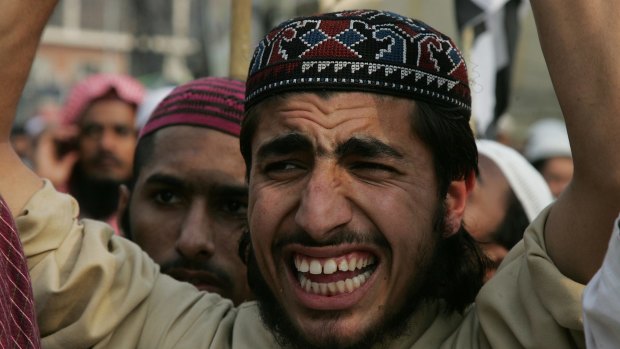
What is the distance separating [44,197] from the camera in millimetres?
3377

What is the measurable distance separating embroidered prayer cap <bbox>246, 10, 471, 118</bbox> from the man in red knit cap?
110 cm

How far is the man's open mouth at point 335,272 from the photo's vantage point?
122 inches

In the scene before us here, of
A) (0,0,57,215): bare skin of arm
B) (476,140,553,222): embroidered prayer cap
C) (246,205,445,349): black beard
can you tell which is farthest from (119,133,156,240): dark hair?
(476,140,553,222): embroidered prayer cap

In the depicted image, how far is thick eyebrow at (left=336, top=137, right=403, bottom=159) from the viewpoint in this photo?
10.2ft

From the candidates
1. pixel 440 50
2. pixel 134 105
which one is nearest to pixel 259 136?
pixel 440 50

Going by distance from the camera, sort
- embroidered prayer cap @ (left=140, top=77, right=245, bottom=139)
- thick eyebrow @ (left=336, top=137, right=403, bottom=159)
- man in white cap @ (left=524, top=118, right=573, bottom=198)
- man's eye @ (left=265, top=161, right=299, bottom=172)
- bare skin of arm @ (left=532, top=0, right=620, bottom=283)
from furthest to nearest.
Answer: man in white cap @ (left=524, top=118, right=573, bottom=198) → embroidered prayer cap @ (left=140, top=77, right=245, bottom=139) → man's eye @ (left=265, top=161, right=299, bottom=172) → thick eyebrow @ (left=336, top=137, right=403, bottom=159) → bare skin of arm @ (left=532, top=0, right=620, bottom=283)

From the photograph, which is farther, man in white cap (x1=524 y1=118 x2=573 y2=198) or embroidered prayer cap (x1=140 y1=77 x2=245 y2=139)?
man in white cap (x1=524 y1=118 x2=573 y2=198)

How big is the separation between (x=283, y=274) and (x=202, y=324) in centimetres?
35

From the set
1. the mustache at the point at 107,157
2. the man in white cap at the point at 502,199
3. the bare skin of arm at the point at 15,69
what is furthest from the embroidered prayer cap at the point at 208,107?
the mustache at the point at 107,157

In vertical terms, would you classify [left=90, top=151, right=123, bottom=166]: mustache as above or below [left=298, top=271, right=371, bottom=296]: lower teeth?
below

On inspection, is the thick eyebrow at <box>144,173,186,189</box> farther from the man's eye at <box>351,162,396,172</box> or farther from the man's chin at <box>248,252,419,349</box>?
the man's eye at <box>351,162,396,172</box>

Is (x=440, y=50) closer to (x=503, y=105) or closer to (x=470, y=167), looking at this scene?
(x=470, y=167)

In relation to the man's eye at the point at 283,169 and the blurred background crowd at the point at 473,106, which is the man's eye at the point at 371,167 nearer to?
the man's eye at the point at 283,169

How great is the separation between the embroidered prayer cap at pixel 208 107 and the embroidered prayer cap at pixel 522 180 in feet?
4.19
